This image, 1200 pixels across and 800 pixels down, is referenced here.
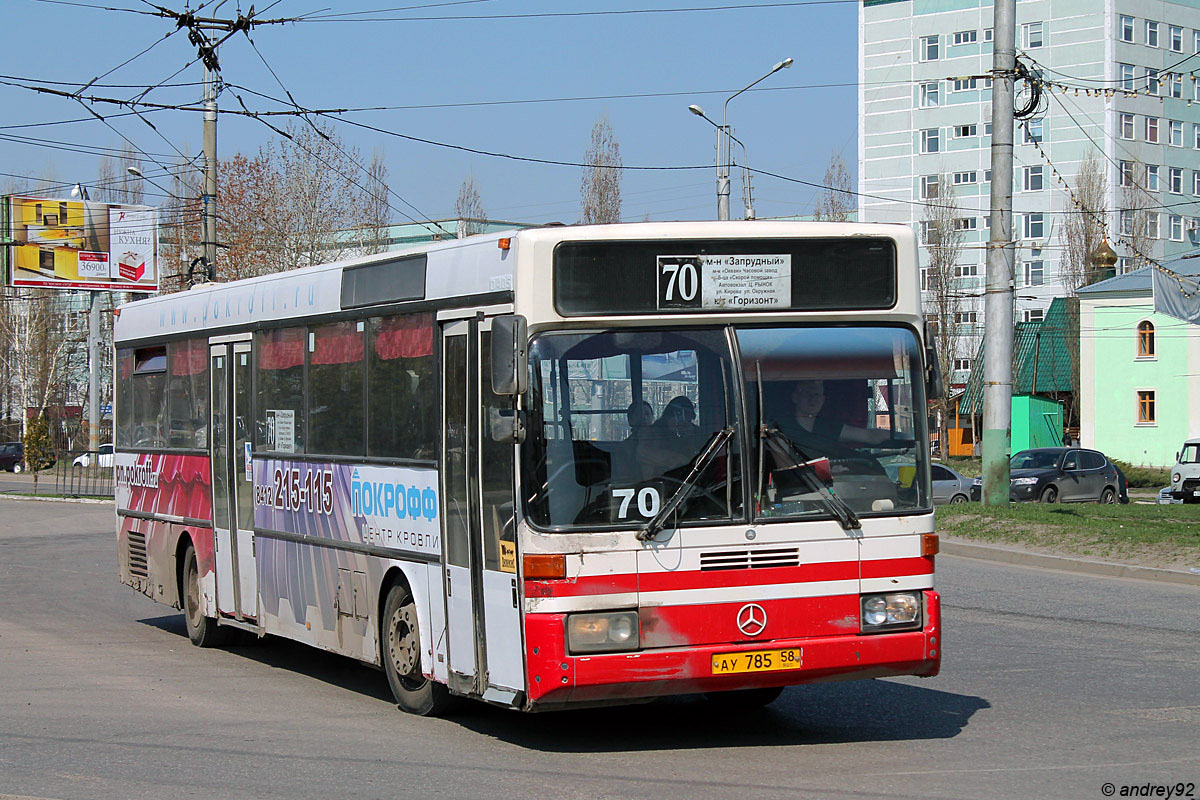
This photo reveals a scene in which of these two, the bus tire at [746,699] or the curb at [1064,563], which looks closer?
the bus tire at [746,699]

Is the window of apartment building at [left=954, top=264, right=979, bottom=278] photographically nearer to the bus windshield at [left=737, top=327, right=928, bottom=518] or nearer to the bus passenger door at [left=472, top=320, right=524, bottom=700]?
the bus windshield at [left=737, top=327, right=928, bottom=518]

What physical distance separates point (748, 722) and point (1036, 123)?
3148 inches

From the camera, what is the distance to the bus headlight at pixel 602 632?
24.2 ft

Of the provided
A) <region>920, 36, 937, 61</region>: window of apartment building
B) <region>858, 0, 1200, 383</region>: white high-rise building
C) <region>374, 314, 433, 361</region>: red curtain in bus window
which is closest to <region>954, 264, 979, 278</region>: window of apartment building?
<region>858, 0, 1200, 383</region>: white high-rise building

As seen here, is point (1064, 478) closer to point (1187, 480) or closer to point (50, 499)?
point (1187, 480)

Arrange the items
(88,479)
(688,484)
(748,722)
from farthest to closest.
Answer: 1. (88,479)
2. (748,722)
3. (688,484)

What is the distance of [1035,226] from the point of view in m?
86.0

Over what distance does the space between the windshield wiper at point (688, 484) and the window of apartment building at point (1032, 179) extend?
81970 millimetres

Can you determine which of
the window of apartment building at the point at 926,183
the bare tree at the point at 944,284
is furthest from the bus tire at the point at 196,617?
the window of apartment building at the point at 926,183

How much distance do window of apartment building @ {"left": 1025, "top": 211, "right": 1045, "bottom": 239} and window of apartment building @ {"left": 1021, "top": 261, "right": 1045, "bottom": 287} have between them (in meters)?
1.72

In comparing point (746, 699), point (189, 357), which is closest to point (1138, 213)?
point (189, 357)

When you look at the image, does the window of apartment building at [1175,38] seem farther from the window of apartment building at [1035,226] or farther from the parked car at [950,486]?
the parked car at [950,486]

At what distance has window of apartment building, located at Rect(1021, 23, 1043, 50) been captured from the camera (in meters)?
84.6

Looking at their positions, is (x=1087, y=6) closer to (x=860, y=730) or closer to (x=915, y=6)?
(x=915, y=6)
